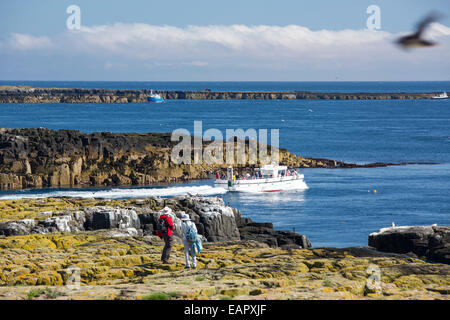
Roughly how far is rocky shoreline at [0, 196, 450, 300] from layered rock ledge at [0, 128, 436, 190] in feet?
140

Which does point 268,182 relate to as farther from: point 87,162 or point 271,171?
point 87,162

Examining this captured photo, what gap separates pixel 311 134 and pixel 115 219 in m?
113

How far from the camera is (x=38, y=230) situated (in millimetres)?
30547

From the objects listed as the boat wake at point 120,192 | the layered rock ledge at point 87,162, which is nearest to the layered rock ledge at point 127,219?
the boat wake at point 120,192

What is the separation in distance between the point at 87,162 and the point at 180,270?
6347cm

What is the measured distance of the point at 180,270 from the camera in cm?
1892

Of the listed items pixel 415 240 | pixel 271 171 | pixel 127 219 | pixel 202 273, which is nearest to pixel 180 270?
pixel 202 273

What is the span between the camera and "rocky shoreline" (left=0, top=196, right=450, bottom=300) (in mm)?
15312

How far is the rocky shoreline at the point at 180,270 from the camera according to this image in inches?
603

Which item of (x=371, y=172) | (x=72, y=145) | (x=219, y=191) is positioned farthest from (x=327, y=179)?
(x=72, y=145)

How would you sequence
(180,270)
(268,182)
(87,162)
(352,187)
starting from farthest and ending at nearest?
(87,162) < (268,182) < (352,187) < (180,270)
